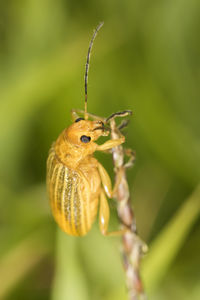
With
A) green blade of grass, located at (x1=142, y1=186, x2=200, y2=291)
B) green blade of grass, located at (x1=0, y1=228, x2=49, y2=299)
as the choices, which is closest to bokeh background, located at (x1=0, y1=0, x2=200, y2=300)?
green blade of grass, located at (x1=0, y1=228, x2=49, y2=299)

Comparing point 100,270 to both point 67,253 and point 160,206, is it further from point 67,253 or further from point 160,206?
point 160,206

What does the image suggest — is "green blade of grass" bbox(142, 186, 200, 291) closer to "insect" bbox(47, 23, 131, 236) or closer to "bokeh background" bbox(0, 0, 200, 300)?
"bokeh background" bbox(0, 0, 200, 300)

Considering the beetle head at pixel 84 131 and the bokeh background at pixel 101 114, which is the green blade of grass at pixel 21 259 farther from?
the beetle head at pixel 84 131

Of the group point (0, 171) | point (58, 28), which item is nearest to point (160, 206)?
point (0, 171)

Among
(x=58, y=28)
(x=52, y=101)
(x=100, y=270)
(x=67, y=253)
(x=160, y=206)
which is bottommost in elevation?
(x=100, y=270)

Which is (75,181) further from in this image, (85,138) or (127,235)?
(127,235)

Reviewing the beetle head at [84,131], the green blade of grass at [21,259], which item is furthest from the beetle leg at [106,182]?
the green blade of grass at [21,259]

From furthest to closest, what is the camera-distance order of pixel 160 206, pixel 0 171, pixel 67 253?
pixel 0 171, pixel 160 206, pixel 67 253
